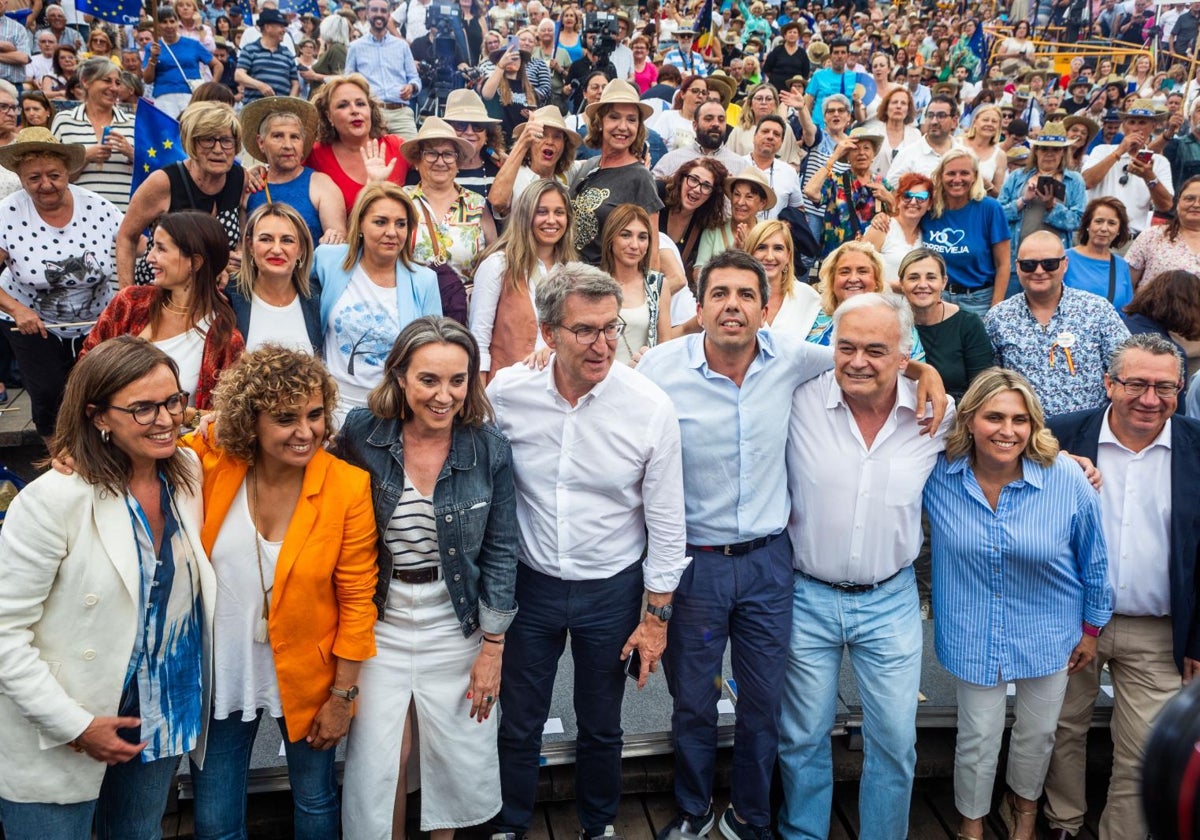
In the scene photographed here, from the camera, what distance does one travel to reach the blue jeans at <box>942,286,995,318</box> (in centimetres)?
551

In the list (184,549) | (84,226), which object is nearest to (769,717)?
(184,549)

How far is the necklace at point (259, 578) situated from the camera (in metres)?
2.68

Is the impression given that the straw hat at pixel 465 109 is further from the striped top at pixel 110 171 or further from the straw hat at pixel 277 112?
the striped top at pixel 110 171

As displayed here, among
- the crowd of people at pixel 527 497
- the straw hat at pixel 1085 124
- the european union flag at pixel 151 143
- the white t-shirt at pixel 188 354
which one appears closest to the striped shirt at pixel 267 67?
the european union flag at pixel 151 143

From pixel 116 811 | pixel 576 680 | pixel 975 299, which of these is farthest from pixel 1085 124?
pixel 116 811

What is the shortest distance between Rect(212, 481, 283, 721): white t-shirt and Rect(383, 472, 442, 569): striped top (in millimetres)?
318

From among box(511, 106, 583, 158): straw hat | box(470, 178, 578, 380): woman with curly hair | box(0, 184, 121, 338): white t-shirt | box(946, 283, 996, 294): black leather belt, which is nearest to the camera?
box(470, 178, 578, 380): woman with curly hair

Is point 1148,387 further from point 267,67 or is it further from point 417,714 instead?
point 267,67

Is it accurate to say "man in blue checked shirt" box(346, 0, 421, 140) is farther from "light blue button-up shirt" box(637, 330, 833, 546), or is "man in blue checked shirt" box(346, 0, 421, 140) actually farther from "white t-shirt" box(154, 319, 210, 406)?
"light blue button-up shirt" box(637, 330, 833, 546)

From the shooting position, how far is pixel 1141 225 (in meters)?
7.32

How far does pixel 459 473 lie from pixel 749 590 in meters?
1.04

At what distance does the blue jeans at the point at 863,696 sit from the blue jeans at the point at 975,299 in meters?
2.64

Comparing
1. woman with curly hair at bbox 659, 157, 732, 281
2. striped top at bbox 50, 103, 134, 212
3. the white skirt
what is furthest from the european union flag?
the white skirt

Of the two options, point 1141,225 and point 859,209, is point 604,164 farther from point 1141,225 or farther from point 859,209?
point 1141,225
